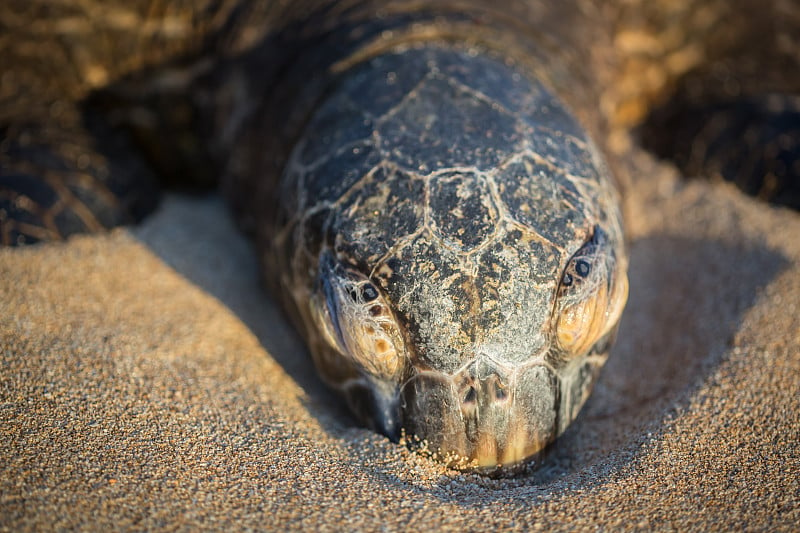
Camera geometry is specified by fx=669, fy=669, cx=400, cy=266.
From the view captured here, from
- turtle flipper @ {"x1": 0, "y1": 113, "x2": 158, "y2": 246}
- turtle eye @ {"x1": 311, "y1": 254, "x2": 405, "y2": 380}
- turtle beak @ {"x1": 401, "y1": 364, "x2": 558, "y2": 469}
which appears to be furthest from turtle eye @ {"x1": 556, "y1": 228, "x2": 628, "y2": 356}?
turtle flipper @ {"x1": 0, "y1": 113, "x2": 158, "y2": 246}

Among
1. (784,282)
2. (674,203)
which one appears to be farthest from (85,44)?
(784,282)

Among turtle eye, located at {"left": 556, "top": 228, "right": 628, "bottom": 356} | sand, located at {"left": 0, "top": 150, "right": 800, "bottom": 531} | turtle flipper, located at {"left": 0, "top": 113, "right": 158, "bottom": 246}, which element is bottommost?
turtle flipper, located at {"left": 0, "top": 113, "right": 158, "bottom": 246}

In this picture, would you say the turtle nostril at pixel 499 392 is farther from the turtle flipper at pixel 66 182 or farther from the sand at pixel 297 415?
the turtle flipper at pixel 66 182

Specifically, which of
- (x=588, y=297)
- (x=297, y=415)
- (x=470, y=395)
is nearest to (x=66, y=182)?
(x=297, y=415)

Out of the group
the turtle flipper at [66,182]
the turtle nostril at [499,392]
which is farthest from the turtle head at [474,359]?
the turtle flipper at [66,182]

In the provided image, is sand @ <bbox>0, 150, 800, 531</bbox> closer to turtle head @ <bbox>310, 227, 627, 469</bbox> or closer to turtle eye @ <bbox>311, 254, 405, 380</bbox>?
turtle head @ <bbox>310, 227, 627, 469</bbox>

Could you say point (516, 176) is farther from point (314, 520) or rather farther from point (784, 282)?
point (784, 282)
